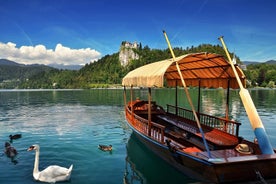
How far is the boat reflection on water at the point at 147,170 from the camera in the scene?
1015cm

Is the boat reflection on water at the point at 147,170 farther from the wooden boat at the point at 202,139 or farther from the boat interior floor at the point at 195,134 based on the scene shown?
the boat interior floor at the point at 195,134

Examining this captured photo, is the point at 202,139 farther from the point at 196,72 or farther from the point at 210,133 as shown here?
the point at 196,72

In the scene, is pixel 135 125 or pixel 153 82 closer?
pixel 153 82

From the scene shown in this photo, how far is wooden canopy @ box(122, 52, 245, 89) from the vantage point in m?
10.9

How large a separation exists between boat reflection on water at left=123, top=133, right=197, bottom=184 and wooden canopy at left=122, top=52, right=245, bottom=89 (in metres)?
3.95

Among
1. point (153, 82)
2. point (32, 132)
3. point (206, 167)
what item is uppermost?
point (153, 82)

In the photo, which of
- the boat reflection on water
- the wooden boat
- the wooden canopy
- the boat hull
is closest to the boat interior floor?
the wooden boat

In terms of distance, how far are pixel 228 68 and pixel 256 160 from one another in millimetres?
6291

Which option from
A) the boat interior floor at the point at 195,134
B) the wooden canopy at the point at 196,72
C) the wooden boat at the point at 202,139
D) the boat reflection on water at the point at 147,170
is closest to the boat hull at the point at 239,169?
the wooden boat at the point at 202,139

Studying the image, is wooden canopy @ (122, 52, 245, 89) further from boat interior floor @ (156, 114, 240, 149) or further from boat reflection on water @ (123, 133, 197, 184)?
boat reflection on water @ (123, 133, 197, 184)

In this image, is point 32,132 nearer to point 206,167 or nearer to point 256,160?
point 206,167

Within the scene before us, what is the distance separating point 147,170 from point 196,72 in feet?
24.0

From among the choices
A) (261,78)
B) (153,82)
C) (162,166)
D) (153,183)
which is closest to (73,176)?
(153,183)

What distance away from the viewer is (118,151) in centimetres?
1448
